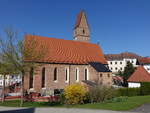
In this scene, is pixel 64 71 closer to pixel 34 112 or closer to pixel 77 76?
pixel 77 76

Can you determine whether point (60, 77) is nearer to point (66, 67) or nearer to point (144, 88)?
point (66, 67)

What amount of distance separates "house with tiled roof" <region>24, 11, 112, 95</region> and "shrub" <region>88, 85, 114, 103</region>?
12.7 meters

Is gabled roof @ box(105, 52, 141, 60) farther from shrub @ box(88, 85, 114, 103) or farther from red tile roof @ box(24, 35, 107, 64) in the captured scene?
shrub @ box(88, 85, 114, 103)

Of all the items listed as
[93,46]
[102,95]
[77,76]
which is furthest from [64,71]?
[102,95]

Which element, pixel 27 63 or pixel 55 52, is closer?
pixel 27 63

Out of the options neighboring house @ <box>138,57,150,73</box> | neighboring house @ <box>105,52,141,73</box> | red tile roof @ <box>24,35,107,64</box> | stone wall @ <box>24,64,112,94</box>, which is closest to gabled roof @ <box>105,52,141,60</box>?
neighboring house @ <box>105,52,141,73</box>

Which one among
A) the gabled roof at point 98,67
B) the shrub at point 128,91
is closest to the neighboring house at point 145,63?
the gabled roof at point 98,67

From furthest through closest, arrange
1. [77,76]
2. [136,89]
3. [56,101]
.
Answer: [77,76]
[136,89]
[56,101]

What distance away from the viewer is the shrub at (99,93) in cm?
2205

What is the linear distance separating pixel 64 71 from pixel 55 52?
4.23 metres

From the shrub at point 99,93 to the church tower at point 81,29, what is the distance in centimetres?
3467

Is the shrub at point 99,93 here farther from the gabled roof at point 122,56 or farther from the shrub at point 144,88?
the gabled roof at point 122,56

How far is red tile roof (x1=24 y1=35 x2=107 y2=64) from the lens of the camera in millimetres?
37500

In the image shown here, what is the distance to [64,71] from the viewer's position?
124ft
